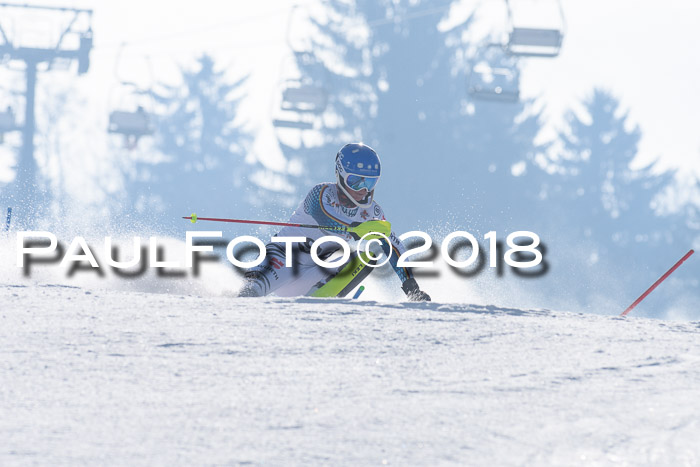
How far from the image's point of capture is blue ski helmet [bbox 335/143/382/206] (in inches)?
357

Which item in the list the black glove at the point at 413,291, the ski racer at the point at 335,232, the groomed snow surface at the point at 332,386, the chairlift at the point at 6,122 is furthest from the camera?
the chairlift at the point at 6,122

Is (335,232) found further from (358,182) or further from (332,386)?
(332,386)

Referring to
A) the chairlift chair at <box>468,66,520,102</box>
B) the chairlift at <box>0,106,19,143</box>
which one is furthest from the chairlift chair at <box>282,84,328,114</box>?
the chairlift at <box>0,106,19,143</box>

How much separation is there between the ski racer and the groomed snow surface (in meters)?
1.88

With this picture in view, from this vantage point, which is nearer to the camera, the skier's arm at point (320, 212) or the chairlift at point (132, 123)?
the skier's arm at point (320, 212)

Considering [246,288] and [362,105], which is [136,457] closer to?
[246,288]

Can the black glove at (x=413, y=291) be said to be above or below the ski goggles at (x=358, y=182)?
below

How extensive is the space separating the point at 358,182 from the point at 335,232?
0.43 metres

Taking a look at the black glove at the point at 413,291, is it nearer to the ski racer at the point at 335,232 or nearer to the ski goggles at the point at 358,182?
the ski racer at the point at 335,232

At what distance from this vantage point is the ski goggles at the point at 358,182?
357 inches

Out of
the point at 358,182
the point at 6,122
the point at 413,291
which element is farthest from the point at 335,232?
the point at 6,122

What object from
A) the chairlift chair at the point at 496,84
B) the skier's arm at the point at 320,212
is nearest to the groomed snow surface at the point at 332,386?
the skier's arm at the point at 320,212

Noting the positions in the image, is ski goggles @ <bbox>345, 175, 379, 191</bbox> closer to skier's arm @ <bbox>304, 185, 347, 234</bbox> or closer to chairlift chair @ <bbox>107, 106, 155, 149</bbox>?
skier's arm @ <bbox>304, 185, 347, 234</bbox>

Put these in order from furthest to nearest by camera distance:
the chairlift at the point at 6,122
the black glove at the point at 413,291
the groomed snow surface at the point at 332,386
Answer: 1. the chairlift at the point at 6,122
2. the black glove at the point at 413,291
3. the groomed snow surface at the point at 332,386
